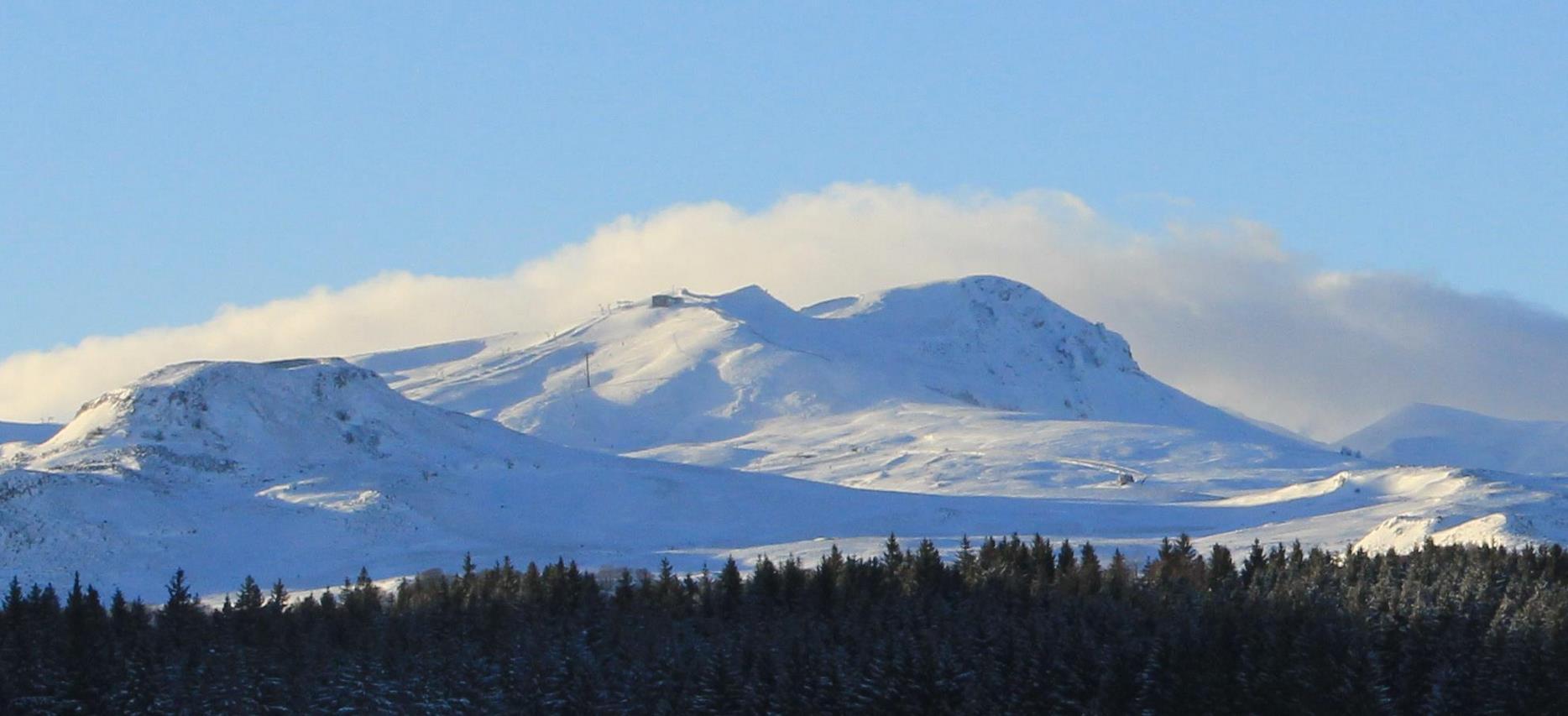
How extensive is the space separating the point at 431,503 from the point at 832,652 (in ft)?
176

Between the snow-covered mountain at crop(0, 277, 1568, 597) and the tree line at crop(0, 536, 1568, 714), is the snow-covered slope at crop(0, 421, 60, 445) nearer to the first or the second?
the snow-covered mountain at crop(0, 277, 1568, 597)

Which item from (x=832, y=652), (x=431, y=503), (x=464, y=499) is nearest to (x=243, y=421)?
(x=431, y=503)

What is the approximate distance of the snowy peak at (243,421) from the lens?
128750 millimetres

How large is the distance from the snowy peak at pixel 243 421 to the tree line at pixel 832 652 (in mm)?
45438

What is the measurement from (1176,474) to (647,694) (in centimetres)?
9566

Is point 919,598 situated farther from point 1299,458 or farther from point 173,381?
point 1299,458

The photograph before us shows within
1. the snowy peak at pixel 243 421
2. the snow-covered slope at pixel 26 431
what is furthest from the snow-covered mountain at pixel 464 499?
the snow-covered slope at pixel 26 431

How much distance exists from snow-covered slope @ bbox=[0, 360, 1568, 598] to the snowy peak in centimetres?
15

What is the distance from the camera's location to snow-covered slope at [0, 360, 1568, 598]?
364 ft

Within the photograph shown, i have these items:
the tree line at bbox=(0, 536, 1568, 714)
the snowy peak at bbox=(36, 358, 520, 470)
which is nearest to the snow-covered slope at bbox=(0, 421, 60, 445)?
the snowy peak at bbox=(36, 358, 520, 470)

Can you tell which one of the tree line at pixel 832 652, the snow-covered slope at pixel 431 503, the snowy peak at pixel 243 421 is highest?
the snowy peak at pixel 243 421

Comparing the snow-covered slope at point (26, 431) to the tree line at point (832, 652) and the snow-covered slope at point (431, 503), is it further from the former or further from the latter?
the tree line at point (832, 652)

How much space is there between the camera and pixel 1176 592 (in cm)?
8500

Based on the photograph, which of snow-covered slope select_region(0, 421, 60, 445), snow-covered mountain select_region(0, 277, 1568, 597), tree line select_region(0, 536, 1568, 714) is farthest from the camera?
snow-covered slope select_region(0, 421, 60, 445)
